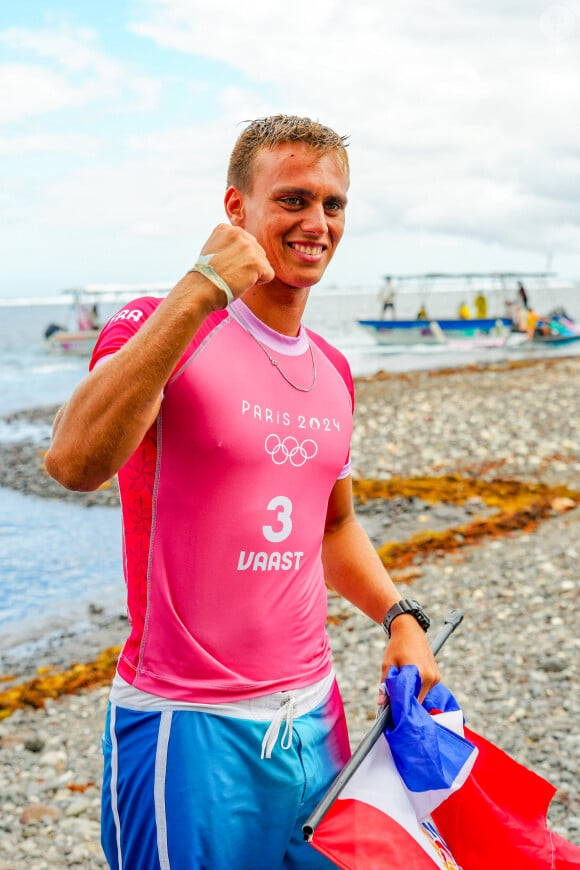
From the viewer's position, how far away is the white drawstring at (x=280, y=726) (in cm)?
226

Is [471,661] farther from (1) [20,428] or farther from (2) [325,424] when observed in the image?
(1) [20,428]

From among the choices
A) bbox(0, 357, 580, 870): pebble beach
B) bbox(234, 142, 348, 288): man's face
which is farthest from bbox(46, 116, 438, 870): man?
bbox(0, 357, 580, 870): pebble beach

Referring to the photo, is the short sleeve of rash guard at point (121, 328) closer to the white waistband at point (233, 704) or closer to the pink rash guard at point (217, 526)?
the pink rash guard at point (217, 526)

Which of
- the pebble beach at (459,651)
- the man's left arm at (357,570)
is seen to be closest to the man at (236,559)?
the man's left arm at (357,570)

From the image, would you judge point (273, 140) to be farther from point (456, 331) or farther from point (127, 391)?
point (456, 331)

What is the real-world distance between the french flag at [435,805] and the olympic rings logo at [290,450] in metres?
0.68

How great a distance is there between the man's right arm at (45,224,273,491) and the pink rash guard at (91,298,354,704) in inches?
9.2

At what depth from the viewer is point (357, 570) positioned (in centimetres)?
283

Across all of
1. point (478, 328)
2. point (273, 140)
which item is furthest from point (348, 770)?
point (478, 328)

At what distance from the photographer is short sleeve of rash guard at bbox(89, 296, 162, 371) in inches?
81.0

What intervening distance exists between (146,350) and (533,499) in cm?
1177

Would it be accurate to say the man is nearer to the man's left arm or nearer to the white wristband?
the white wristband

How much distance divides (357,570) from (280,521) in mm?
591

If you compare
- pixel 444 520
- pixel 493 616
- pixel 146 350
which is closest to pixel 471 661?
pixel 493 616
